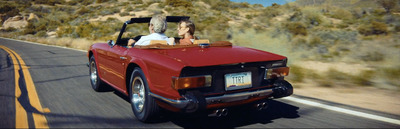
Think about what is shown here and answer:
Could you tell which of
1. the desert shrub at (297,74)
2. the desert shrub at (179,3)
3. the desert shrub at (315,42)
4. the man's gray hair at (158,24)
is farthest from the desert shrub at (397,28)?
the desert shrub at (179,3)

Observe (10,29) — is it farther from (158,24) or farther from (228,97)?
(228,97)

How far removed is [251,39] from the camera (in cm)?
1210

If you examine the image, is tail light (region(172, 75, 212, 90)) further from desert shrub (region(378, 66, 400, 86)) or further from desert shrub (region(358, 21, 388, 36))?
A: desert shrub (region(358, 21, 388, 36))

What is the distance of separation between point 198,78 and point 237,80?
1.72 feet

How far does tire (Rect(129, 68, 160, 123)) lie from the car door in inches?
14.1

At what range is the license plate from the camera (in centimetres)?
360

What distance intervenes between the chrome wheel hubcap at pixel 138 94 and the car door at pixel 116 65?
366 mm

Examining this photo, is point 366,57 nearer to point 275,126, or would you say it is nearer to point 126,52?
point 275,126

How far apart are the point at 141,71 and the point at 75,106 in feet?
5.48

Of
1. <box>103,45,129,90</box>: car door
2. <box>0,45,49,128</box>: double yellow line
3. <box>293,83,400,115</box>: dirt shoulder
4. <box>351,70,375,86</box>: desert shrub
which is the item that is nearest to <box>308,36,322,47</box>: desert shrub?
<box>351,70,375,86</box>: desert shrub

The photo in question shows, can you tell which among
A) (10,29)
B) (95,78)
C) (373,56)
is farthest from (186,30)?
(10,29)

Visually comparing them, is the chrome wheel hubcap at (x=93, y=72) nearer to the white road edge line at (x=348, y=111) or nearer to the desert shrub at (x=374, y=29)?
the white road edge line at (x=348, y=111)

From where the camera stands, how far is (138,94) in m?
4.19

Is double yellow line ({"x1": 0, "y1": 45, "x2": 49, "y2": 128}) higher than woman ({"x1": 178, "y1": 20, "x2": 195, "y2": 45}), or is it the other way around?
woman ({"x1": 178, "y1": 20, "x2": 195, "y2": 45})
